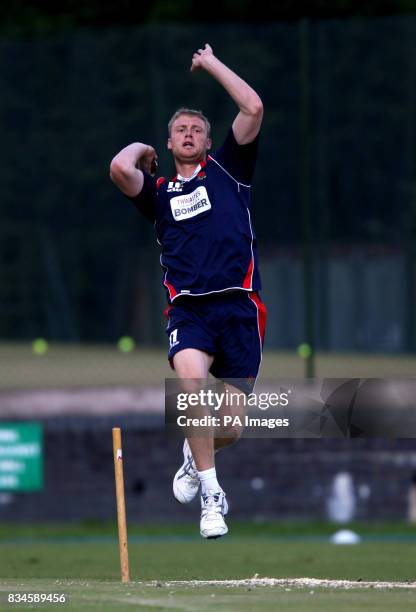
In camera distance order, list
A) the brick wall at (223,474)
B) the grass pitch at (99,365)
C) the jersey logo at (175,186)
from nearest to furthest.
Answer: the jersey logo at (175,186), the brick wall at (223,474), the grass pitch at (99,365)

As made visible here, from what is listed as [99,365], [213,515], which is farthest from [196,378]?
[99,365]

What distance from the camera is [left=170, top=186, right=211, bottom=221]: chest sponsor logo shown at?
931cm

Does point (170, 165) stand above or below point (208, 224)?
above

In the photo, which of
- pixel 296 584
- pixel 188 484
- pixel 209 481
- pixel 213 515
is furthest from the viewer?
pixel 188 484

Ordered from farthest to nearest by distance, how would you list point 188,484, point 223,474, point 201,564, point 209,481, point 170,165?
point 170,165 → point 223,474 → point 201,564 → point 188,484 → point 209,481

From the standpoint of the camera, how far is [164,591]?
27.5 feet

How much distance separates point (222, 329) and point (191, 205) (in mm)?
741

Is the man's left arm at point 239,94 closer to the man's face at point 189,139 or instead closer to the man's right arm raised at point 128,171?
the man's face at point 189,139

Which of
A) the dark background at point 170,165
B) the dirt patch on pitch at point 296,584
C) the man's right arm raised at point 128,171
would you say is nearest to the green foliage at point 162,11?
the dark background at point 170,165

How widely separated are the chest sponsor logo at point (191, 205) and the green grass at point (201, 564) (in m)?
2.10

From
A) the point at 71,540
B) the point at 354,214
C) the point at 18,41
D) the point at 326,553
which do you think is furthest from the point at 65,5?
the point at 326,553

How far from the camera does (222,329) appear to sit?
940 cm

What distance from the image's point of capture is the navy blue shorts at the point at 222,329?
30.6 ft

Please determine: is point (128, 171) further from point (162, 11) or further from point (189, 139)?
point (162, 11)
